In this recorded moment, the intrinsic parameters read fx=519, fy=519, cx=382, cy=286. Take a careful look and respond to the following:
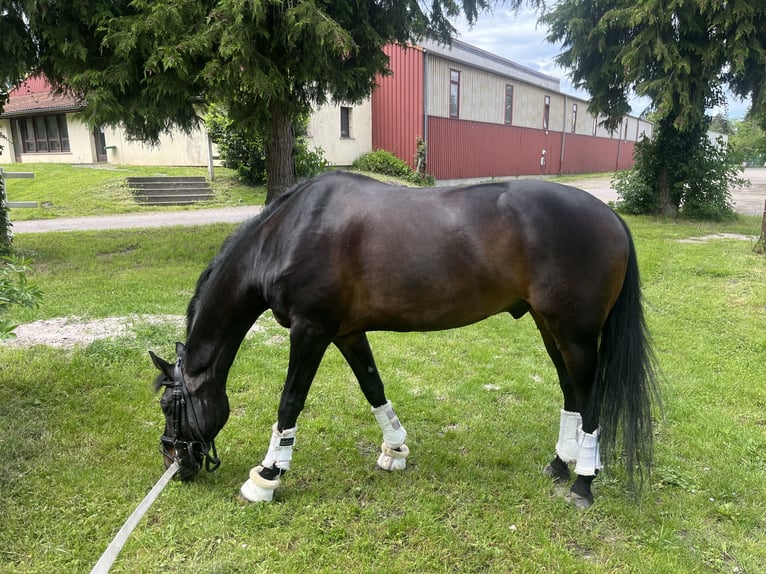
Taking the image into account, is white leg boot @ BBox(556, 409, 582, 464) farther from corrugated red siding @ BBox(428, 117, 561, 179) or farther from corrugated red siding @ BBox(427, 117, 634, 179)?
corrugated red siding @ BBox(428, 117, 561, 179)

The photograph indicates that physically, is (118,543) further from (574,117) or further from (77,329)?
(574,117)

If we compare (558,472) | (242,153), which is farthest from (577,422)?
(242,153)

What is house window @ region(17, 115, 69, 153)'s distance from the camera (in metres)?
23.5

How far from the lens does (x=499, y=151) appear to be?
2595 centimetres

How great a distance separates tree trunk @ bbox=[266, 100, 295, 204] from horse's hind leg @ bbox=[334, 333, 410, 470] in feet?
18.2

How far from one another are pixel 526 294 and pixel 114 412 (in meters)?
2.78

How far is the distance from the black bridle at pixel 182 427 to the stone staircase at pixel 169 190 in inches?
A: 557

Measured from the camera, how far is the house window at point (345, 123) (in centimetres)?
2106

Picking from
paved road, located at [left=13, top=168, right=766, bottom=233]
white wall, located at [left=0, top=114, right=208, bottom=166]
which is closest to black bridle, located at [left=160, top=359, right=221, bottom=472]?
paved road, located at [left=13, top=168, right=766, bottom=233]

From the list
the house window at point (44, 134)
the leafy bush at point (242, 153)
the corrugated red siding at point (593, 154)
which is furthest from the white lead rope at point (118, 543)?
the corrugated red siding at point (593, 154)

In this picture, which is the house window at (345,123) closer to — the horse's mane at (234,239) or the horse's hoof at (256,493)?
the horse's mane at (234,239)

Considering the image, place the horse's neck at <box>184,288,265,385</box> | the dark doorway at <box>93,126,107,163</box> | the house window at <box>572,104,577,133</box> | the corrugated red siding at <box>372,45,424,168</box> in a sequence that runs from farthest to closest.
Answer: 1. the house window at <box>572,104,577,133</box>
2. the dark doorway at <box>93,126,107,163</box>
3. the corrugated red siding at <box>372,45,424,168</box>
4. the horse's neck at <box>184,288,265,385</box>

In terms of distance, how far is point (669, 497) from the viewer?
2646mm

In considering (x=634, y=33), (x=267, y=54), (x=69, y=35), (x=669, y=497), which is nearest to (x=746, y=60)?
(x=634, y=33)
